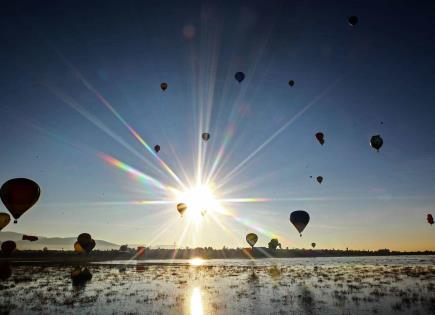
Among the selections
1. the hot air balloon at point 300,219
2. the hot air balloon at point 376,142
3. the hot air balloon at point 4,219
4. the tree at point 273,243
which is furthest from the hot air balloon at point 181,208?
the tree at point 273,243

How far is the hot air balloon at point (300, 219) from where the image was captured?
50969 millimetres

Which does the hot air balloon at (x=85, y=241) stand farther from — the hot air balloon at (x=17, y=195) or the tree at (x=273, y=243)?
the tree at (x=273, y=243)

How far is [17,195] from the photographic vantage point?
1319 inches

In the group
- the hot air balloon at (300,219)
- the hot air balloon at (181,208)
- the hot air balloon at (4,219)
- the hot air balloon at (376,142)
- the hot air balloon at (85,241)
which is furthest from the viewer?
the hot air balloon at (85,241)

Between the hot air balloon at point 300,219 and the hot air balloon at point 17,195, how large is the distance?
114 feet

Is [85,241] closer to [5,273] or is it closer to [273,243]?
[5,273]

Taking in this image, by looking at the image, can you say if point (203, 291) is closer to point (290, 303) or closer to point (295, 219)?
point (290, 303)

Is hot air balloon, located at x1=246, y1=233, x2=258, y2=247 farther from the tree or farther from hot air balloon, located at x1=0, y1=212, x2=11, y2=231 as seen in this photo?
hot air balloon, located at x1=0, y1=212, x2=11, y2=231

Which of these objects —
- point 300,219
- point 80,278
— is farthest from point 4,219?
point 300,219

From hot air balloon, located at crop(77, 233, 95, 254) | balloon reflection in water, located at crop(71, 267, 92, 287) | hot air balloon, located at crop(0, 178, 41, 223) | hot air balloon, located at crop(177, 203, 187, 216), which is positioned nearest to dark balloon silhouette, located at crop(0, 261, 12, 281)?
balloon reflection in water, located at crop(71, 267, 92, 287)

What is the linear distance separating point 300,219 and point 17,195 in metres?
36.7

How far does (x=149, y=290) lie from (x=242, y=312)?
12.3 m

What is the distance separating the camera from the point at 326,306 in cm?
1953

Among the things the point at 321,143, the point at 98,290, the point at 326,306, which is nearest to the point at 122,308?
the point at 98,290
